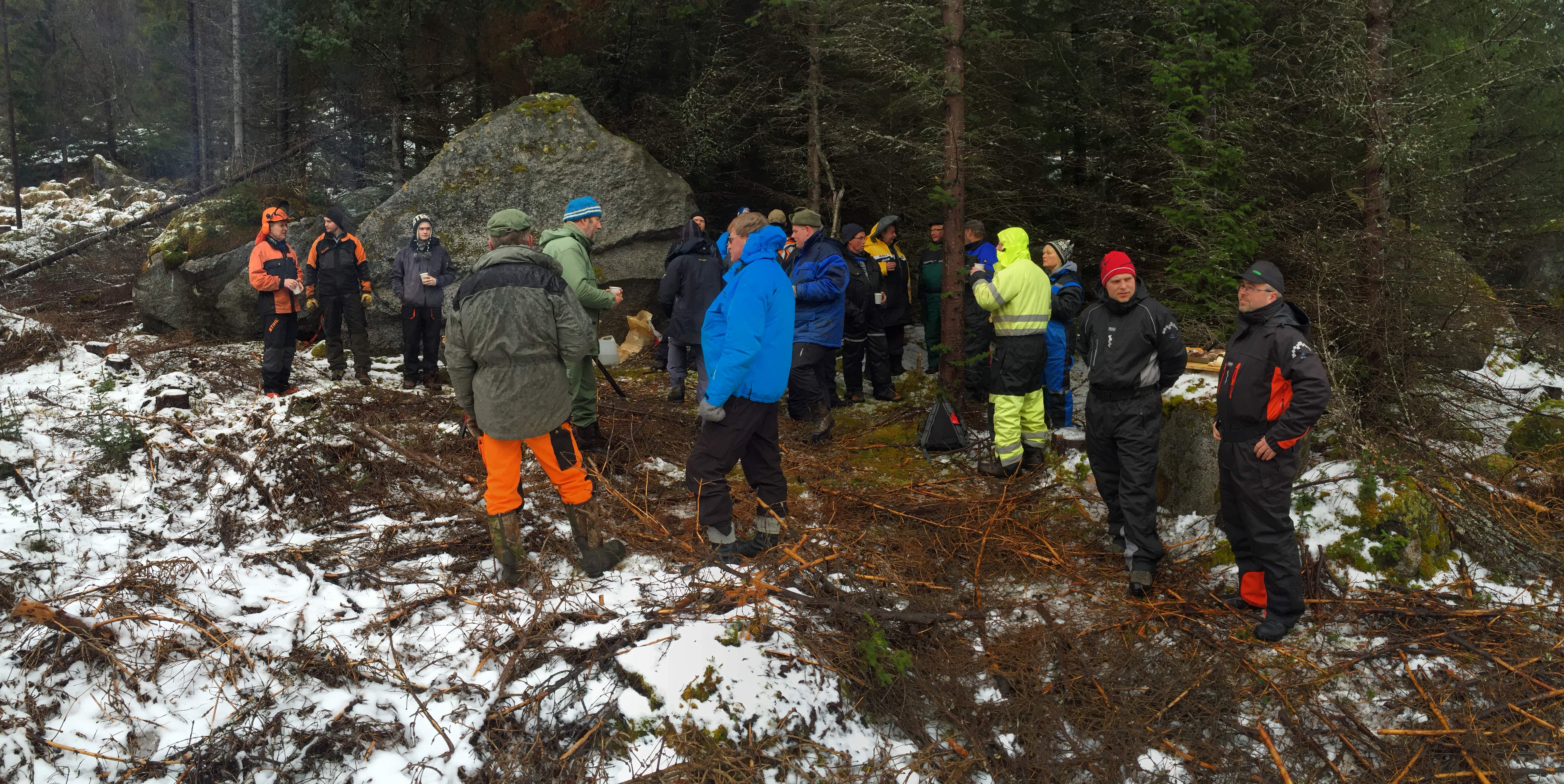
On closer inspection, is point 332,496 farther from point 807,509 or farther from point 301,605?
point 807,509

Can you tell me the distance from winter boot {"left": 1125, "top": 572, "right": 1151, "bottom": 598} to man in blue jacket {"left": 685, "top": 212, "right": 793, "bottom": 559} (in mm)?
2168

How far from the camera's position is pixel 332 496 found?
19.0 feet

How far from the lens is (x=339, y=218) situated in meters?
8.80

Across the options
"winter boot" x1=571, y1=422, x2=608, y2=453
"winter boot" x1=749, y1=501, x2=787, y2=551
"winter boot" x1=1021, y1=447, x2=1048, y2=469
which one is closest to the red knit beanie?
"winter boot" x1=1021, y1=447, x2=1048, y2=469

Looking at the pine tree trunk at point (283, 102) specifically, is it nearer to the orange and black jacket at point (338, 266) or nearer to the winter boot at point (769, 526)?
the orange and black jacket at point (338, 266)

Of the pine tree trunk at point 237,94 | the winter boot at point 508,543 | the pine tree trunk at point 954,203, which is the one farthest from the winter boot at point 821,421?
the pine tree trunk at point 237,94

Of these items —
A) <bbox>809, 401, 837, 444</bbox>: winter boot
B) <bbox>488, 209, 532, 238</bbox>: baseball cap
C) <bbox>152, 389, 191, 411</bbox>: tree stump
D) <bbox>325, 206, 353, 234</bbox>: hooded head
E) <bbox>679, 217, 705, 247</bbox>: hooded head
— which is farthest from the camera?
<bbox>325, 206, 353, 234</bbox>: hooded head

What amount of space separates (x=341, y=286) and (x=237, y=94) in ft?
29.7

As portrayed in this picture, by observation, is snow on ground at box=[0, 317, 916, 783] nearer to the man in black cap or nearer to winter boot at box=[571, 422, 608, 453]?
winter boot at box=[571, 422, 608, 453]

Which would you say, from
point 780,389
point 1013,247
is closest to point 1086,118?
point 1013,247

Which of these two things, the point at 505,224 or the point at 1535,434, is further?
the point at 1535,434

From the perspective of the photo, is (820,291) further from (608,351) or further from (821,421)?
(608,351)

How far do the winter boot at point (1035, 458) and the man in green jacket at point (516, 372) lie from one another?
376cm

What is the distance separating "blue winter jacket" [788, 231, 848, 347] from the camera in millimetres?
7520
